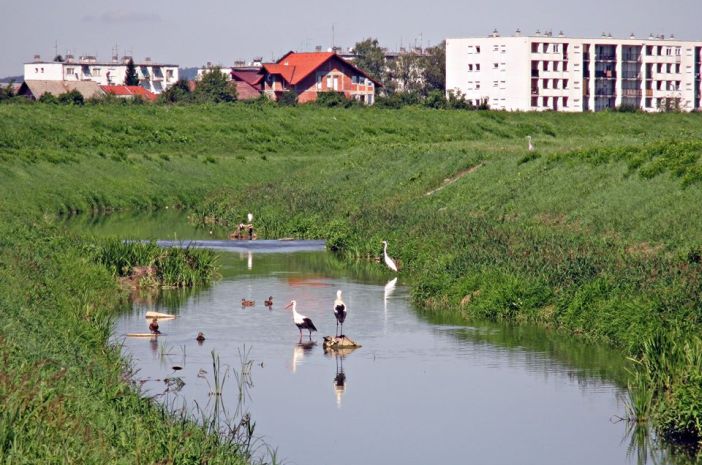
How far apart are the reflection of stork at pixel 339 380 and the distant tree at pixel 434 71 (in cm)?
13665

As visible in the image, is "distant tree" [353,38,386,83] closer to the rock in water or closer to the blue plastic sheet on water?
the blue plastic sheet on water

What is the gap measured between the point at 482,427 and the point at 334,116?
69425mm

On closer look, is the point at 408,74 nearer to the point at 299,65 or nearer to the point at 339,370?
the point at 299,65

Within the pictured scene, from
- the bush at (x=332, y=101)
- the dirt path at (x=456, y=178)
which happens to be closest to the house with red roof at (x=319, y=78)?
the bush at (x=332, y=101)

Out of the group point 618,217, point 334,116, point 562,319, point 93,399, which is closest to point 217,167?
point 334,116

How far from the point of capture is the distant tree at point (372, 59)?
170500mm

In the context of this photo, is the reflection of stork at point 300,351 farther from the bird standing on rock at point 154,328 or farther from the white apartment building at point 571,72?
the white apartment building at point 571,72

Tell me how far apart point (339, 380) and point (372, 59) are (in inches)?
5923

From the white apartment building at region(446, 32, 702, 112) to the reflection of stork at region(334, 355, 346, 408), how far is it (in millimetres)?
116049

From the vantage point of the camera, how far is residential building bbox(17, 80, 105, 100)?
399ft

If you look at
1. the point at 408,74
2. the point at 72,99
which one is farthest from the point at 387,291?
the point at 408,74

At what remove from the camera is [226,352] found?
79.5 feet

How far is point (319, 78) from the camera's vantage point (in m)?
138

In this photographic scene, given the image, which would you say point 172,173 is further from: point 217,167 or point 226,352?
point 226,352
